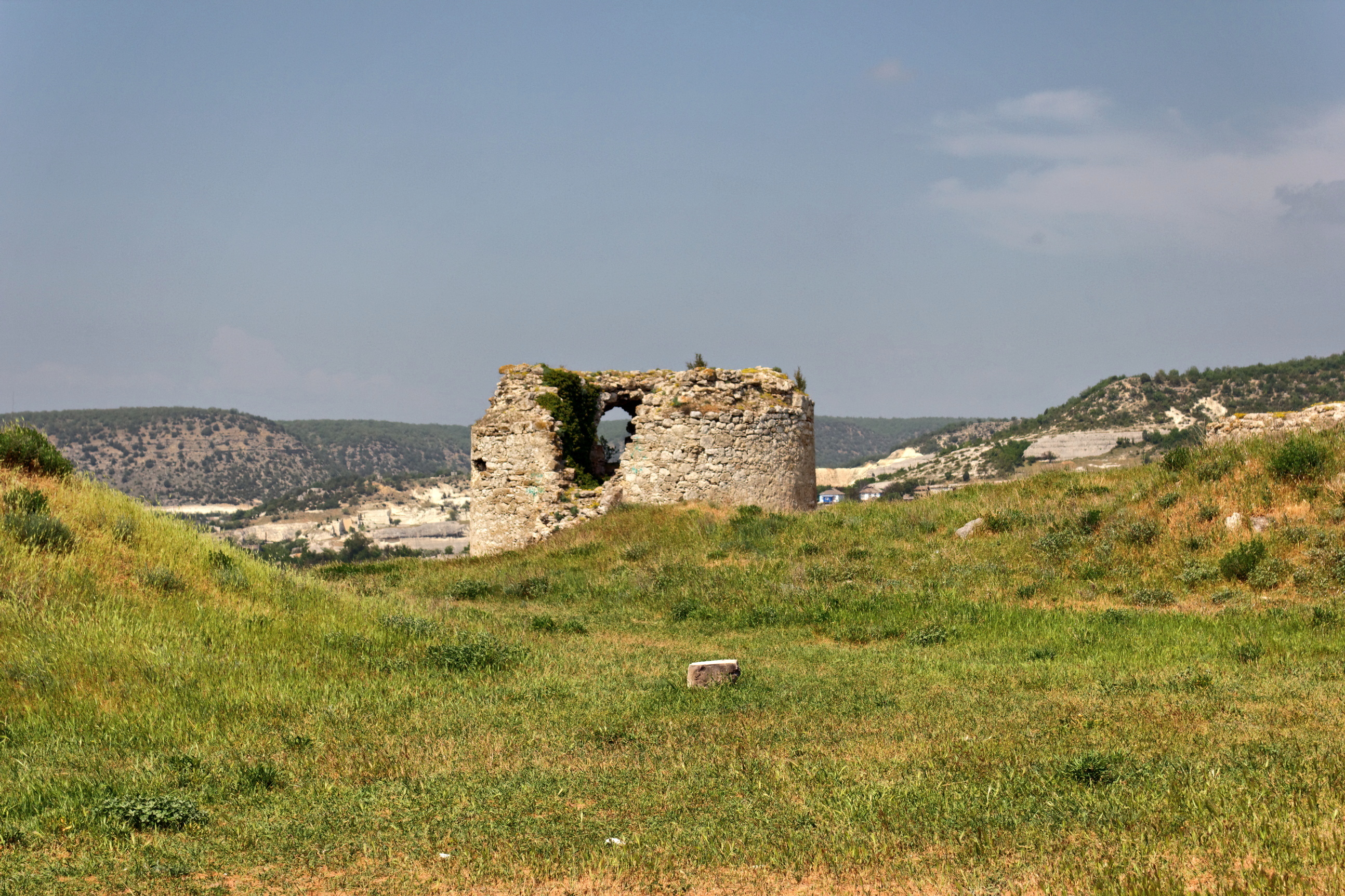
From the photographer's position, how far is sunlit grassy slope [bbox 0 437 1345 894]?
4973 mm

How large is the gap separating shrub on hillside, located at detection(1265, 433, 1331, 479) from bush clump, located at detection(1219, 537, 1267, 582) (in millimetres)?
2249

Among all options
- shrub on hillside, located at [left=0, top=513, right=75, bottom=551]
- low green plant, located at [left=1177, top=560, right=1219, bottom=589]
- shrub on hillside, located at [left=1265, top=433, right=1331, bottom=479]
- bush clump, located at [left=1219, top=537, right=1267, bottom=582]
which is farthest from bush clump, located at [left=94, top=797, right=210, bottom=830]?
shrub on hillside, located at [left=1265, top=433, right=1331, bottom=479]

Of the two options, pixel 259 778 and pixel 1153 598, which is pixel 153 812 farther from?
pixel 1153 598

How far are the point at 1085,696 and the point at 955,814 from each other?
3.51 meters

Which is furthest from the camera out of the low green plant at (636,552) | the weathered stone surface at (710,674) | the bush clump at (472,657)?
the low green plant at (636,552)

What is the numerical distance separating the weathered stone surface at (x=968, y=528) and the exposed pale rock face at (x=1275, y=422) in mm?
5178

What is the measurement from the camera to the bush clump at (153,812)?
223 inches

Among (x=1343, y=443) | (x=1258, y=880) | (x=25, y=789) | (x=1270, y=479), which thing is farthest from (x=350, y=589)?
(x=1343, y=443)

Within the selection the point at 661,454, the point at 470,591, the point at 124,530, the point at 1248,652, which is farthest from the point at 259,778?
the point at 661,454

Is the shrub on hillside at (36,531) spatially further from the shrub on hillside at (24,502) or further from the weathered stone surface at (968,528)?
the weathered stone surface at (968,528)

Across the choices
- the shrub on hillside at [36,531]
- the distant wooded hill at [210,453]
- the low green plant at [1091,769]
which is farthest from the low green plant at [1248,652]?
the distant wooded hill at [210,453]

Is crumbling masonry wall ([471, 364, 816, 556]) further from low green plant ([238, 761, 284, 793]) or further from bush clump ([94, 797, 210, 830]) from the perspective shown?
bush clump ([94, 797, 210, 830])

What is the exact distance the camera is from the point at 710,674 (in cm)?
906

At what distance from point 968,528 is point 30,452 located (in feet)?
45.3
